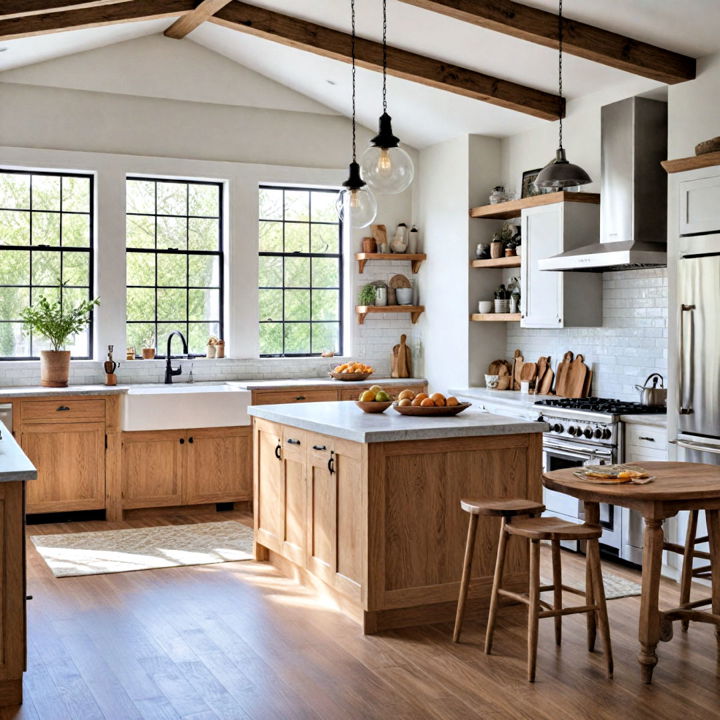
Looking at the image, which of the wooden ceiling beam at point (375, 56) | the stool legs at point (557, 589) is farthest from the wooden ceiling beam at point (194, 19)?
the stool legs at point (557, 589)

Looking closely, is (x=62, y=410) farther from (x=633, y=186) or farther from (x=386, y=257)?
(x=633, y=186)

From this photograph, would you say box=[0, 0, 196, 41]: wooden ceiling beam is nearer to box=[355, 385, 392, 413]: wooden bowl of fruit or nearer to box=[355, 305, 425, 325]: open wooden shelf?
box=[355, 305, 425, 325]: open wooden shelf

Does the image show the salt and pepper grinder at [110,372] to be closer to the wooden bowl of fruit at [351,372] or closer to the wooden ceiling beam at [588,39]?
the wooden bowl of fruit at [351,372]

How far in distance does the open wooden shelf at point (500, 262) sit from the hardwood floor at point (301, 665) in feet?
9.99

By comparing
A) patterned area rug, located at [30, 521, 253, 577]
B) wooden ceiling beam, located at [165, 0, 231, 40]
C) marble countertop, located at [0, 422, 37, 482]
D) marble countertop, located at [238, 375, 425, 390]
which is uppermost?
wooden ceiling beam, located at [165, 0, 231, 40]

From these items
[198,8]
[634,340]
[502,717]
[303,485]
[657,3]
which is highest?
[198,8]

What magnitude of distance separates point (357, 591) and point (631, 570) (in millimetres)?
2082

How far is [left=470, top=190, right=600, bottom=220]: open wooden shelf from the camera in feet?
22.9

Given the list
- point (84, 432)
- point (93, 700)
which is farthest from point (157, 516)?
point (93, 700)

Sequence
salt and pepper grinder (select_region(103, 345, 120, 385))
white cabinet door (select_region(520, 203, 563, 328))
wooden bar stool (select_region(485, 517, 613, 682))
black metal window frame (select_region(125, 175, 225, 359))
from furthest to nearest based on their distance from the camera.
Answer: black metal window frame (select_region(125, 175, 225, 359)) → salt and pepper grinder (select_region(103, 345, 120, 385)) → white cabinet door (select_region(520, 203, 563, 328)) → wooden bar stool (select_region(485, 517, 613, 682))

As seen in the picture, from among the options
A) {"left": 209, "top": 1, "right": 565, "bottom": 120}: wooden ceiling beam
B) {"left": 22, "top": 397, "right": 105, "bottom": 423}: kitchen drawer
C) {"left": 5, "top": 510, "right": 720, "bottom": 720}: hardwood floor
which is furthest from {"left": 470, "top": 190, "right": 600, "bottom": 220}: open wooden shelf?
{"left": 22, "top": 397, "right": 105, "bottom": 423}: kitchen drawer

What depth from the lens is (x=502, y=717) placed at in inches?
143

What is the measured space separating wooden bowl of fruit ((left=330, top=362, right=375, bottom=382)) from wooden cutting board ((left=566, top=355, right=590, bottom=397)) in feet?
5.81

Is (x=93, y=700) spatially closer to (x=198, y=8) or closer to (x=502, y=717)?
(x=502, y=717)
